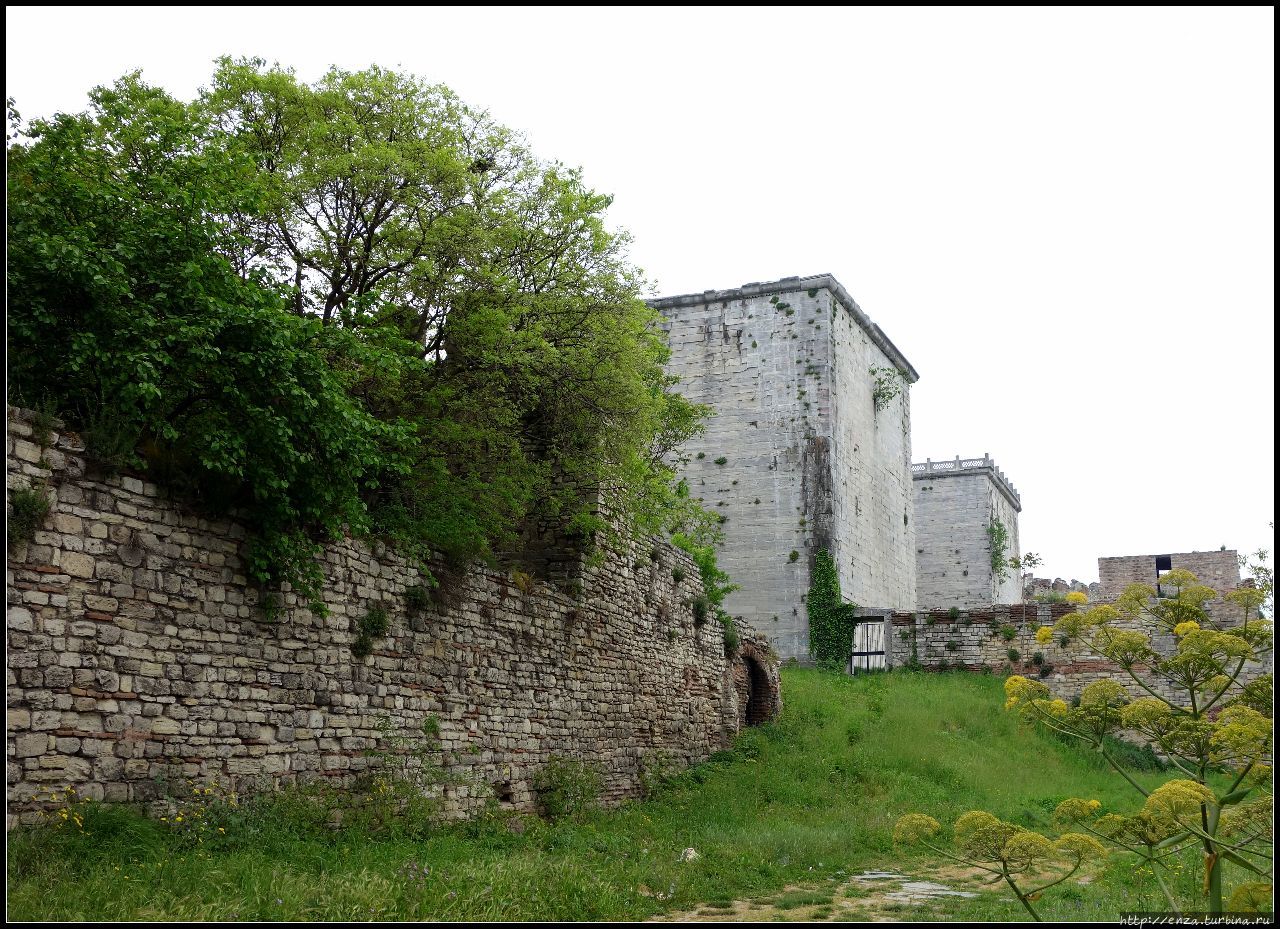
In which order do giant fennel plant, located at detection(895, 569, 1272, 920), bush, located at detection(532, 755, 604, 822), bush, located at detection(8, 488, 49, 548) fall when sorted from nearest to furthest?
giant fennel plant, located at detection(895, 569, 1272, 920), bush, located at detection(8, 488, 49, 548), bush, located at detection(532, 755, 604, 822)

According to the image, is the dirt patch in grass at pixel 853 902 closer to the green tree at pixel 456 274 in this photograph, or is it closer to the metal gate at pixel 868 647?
the green tree at pixel 456 274

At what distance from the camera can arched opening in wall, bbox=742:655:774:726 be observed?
2411cm

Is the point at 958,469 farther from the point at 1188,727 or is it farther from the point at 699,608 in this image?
the point at 1188,727

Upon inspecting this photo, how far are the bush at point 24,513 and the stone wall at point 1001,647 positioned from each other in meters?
26.3

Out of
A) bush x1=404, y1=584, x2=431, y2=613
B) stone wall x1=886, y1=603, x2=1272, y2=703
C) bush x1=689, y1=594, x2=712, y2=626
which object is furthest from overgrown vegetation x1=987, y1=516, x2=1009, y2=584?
bush x1=404, y1=584, x2=431, y2=613

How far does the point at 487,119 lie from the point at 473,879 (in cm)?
1077

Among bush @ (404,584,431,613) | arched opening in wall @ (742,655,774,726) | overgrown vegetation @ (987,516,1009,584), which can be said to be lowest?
arched opening in wall @ (742,655,774,726)

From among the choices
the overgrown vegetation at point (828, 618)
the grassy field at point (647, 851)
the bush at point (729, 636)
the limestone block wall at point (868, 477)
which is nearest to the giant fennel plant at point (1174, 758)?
the grassy field at point (647, 851)

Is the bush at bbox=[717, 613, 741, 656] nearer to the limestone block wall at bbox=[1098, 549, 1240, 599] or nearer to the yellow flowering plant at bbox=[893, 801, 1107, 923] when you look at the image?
the yellow flowering plant at bbox=[893, 801, 1107, 923]

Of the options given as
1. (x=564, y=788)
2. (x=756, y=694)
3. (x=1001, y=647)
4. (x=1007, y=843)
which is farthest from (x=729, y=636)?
(x=1007, y=843)

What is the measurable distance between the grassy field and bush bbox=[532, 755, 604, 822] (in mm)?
400

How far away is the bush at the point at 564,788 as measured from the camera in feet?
48.2

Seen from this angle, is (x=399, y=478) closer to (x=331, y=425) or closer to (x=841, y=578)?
(x=331, y=425)

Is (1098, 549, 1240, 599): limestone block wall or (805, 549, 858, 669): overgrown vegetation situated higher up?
(1098, 549, 1240, 599): limestone block wall
